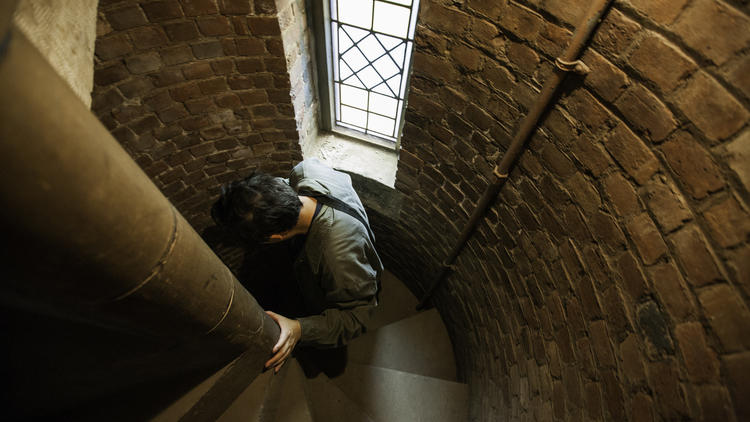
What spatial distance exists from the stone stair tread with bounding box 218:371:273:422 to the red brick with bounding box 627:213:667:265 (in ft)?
6.14

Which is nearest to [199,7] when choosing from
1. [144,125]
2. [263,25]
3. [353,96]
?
[263,25]

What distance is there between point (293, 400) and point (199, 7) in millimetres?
2361

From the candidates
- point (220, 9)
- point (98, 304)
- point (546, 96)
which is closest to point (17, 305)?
point (98, 304)

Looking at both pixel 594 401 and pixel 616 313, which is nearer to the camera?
pixel 616 313

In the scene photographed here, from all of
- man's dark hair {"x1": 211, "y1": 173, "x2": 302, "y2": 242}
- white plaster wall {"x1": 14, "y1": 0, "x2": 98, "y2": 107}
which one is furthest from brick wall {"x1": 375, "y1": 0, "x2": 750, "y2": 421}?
white plaster wall {"x1": 14, "y1": 0, "x2": 98, "y2": 107}

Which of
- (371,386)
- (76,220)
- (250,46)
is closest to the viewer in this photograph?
(76,220)

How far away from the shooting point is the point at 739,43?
0.80 m

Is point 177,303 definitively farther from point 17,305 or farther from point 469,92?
point 469,92

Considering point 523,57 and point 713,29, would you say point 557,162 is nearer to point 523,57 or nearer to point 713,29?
point 523,57

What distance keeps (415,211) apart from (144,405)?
6.74ft

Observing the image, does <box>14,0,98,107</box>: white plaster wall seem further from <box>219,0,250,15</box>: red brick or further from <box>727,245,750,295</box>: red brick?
<box>727,245,750,295</box>: red brick

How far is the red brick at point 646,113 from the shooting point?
39.3 inches

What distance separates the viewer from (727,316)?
885 millimetres

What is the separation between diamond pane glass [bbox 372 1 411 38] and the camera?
2.04m
